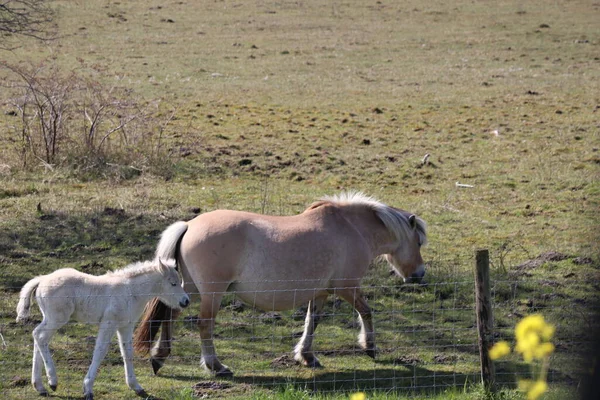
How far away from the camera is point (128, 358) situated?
23.8 ft

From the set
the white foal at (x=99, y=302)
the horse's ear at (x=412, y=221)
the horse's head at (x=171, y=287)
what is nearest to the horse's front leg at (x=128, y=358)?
the white foal at (x=99, y=302)

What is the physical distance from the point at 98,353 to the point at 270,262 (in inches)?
77.5

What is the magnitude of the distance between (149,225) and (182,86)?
37.3 ft

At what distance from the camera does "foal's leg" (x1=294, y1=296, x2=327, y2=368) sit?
8281 millimetres

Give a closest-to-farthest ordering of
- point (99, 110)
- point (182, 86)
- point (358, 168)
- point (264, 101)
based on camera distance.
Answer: point (99, 110) < point (358, 168) < point (264, 101) < point (182, 86)

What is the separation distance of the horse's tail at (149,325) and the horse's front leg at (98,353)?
2.71ft

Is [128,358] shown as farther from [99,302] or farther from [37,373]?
[37,373]

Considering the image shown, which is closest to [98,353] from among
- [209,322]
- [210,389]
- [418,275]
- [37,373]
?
[37,373]

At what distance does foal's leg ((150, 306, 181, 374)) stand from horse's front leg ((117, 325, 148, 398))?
0.60m

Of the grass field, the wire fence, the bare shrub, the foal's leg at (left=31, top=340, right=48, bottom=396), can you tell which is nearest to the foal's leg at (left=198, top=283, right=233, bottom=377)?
the wire fence

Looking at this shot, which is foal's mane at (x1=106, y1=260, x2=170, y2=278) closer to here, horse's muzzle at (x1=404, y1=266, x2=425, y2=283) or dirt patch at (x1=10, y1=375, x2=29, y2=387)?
dirt patch at (x1=10, y1=375, x2=29, y2=387)

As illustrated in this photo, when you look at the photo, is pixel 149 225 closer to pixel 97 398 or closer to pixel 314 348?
pixel 314 348

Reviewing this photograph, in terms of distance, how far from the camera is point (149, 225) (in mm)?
11781

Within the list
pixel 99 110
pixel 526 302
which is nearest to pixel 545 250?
pixel 526 302
